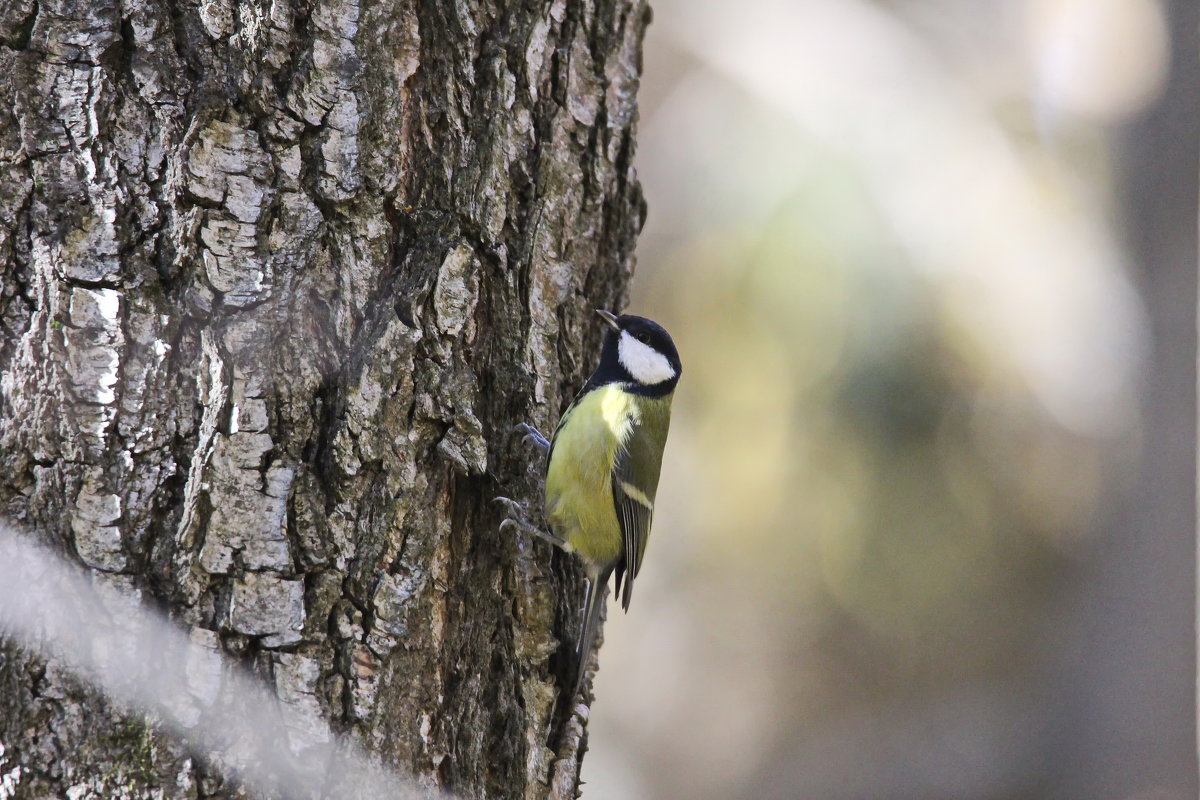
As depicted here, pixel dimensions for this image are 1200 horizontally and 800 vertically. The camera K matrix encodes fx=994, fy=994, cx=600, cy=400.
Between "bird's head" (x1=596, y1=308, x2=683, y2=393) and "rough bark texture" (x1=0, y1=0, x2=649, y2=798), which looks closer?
"rough bark texture" (x1=0, y1=0, x2=649, y2=798)

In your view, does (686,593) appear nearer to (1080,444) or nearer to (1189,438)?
(1080,444)

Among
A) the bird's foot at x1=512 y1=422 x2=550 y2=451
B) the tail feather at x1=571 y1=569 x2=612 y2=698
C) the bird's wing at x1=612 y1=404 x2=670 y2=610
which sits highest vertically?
the bird's foot at x1=512 y1=422 x2=550 y2=451

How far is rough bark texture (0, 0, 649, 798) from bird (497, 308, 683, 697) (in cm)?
29

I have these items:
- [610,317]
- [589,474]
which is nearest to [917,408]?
[589,474]

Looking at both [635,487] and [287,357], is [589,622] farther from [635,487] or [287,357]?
[287,357]

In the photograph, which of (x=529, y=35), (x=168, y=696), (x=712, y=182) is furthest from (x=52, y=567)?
(x=712, y=182)

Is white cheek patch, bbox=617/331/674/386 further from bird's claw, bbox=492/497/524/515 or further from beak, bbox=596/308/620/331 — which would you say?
bird's claw, bbox=492/497/524/515

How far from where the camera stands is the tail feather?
7.38 feet

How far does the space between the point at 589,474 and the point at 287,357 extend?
1.31 m

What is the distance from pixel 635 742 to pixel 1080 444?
3.69m

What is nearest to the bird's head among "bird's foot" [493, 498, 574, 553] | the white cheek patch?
the white cheek patch

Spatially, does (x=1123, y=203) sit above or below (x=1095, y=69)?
below

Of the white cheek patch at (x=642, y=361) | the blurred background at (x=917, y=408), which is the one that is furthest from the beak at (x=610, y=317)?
the blurred background at (x=917, y=408)

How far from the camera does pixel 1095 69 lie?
662cm
